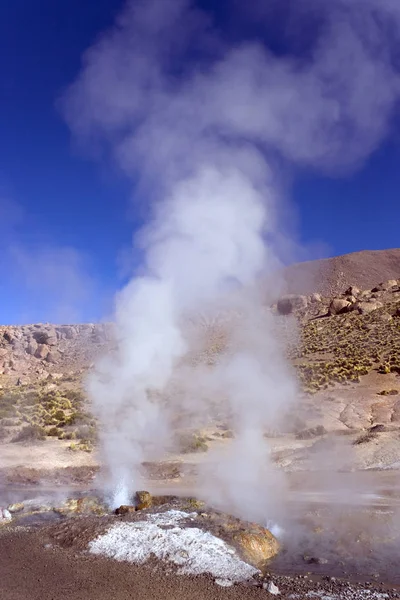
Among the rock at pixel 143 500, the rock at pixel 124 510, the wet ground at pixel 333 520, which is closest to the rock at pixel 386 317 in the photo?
the wet ground at pixel 333 520

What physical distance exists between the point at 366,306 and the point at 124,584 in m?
40.7

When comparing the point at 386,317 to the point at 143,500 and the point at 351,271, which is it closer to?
the point at 143,500

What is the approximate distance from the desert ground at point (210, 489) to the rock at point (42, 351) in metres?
3.72

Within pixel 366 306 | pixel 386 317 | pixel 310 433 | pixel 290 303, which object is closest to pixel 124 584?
pixel 310 433

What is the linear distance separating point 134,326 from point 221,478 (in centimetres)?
482

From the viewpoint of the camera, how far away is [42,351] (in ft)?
135

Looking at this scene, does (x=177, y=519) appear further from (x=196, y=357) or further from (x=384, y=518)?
(x=196, y=357)

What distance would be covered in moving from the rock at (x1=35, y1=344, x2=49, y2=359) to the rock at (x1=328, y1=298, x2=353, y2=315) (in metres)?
26.4

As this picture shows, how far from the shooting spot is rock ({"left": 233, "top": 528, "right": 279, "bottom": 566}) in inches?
310

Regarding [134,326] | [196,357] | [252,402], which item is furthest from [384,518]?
[196,357]

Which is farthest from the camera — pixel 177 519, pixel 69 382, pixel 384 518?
pixel 69 382

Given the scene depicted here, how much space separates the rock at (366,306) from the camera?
4338cm

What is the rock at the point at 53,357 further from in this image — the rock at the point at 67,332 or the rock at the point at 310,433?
the rock at the point at 310,433

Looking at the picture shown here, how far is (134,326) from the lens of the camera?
42.5 feet
